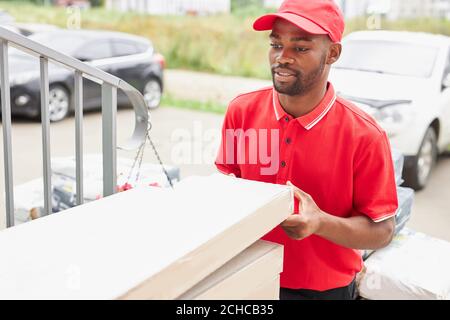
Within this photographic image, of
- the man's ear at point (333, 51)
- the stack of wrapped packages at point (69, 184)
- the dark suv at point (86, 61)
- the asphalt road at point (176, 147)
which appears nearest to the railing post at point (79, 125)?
the man's ear at point (333, 51)

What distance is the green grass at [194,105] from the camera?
9.56 m

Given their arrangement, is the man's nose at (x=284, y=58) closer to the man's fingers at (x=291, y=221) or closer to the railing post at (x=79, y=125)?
the man's fingers at (x=291, y=221)

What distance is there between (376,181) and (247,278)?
511mm

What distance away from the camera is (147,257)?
36.7 inches

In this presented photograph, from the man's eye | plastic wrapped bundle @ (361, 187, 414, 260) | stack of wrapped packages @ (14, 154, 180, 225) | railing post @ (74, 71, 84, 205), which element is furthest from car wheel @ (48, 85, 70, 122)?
the man's eye

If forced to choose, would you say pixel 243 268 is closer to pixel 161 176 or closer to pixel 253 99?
pixel 253 99

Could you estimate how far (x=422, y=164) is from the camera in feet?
16.6

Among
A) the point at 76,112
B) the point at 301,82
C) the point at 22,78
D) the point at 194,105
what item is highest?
the point at 301,82

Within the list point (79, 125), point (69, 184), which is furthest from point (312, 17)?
point (69, 184)

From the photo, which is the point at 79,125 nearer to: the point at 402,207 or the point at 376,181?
the point at 376,181

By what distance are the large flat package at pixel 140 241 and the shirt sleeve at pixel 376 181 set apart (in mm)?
290

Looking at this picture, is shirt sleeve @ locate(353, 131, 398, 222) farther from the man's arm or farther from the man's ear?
the man's ear

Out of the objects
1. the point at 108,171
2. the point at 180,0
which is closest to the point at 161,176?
the point at 108,171
